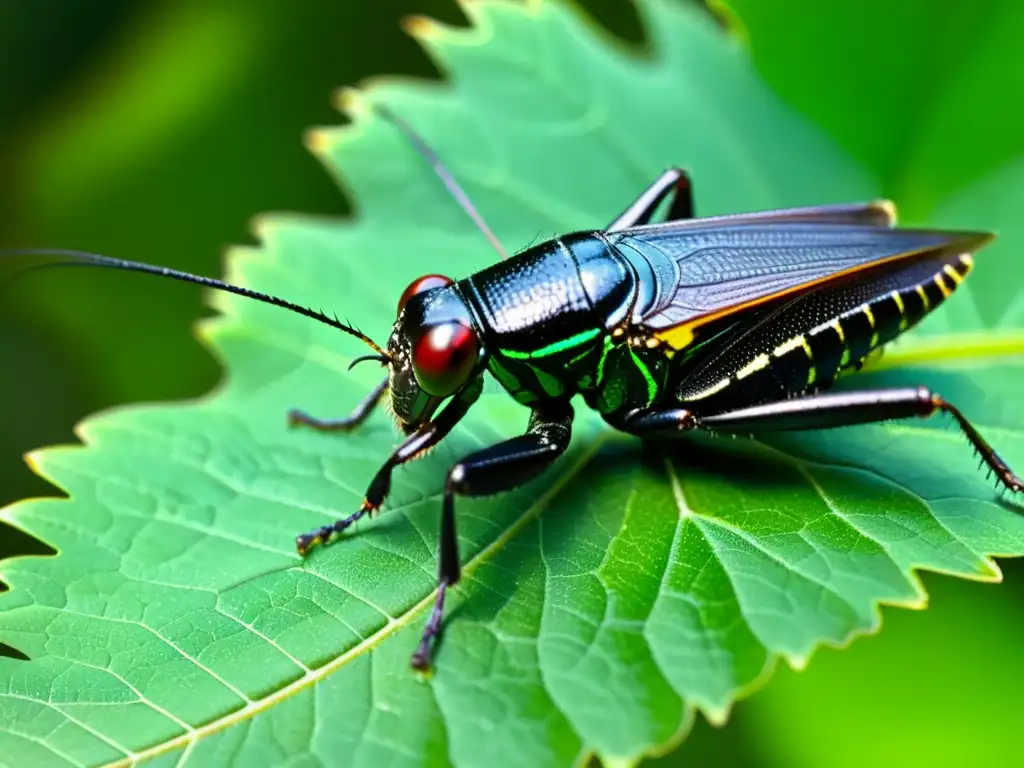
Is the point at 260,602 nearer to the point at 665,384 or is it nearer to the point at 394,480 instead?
the point at 394,480

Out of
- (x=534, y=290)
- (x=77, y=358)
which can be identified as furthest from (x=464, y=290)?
(x=77, y=358)

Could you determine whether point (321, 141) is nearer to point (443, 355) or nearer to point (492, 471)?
point (443, 355)

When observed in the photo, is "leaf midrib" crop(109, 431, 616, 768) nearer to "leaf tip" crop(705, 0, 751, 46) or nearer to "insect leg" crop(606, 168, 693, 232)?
"insect leg" crop(606, 168, 693, 232)

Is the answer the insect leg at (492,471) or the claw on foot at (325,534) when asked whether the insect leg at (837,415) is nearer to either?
the insect leg at (492,471)

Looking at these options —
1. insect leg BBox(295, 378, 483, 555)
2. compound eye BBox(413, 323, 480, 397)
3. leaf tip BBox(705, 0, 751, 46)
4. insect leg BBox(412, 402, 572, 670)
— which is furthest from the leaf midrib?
leaf tip BBox(705, 0, 751, 46)

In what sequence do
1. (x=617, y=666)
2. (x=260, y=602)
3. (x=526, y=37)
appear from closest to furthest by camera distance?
(x=617, y=666)
(x=260, y=602)
(x=526, y=37)

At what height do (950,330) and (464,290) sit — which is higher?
(464,290)

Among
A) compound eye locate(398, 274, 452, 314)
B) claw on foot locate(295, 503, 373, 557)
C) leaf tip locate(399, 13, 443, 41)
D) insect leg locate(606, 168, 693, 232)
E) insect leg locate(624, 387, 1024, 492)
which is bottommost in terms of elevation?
insect leg locate(624, 387, 1024, 492)
